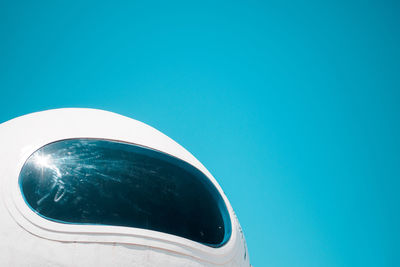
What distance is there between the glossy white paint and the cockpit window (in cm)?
7

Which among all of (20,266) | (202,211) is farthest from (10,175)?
(202,211)

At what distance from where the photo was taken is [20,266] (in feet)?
8.05

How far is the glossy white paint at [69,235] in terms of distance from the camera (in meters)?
2.51

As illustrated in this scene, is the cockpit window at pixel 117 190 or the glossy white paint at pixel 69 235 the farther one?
the cockpit window at pixel 117 190

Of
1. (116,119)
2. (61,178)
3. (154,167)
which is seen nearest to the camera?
(61,178)

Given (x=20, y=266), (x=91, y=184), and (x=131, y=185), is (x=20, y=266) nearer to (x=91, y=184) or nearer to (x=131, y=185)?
(x=91, y=184)

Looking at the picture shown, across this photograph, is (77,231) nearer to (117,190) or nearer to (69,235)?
(69,235)

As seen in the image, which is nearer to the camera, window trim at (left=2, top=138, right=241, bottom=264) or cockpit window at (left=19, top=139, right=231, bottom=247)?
window trim at (left=2, top=138, right=241, bottom=264)

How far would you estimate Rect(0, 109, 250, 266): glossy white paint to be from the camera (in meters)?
2.51

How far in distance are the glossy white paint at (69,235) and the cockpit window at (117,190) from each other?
0.24 ft

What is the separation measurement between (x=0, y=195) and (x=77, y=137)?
933 millimetres

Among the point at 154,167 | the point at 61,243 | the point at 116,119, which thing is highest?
the point at 116,119

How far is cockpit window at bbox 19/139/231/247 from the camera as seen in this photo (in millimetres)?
2729

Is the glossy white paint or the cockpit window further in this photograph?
the cockpit window
